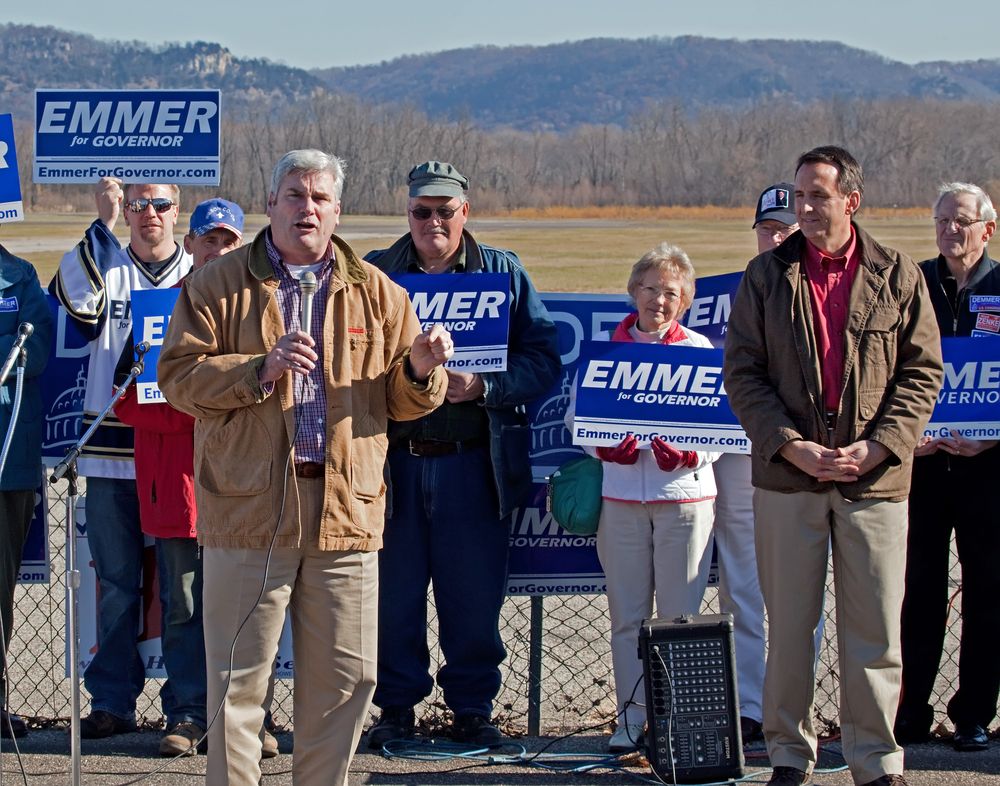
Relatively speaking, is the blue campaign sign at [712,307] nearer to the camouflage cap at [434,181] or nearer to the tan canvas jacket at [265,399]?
the camouflage cap at [434,181]

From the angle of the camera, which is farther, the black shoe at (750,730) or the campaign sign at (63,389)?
the campaign sign at (63,389)

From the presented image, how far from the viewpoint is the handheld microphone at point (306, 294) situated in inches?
143

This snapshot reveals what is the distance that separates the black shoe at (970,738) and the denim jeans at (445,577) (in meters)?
1.99

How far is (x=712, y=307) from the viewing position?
5.76 m

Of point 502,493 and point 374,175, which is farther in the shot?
point 374,175

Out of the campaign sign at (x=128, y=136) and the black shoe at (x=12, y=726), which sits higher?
the campaign sign at (x=128, y=136)

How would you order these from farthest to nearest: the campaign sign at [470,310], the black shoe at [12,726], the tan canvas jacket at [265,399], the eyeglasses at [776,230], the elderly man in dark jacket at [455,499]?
the eyeglasses at [776,230], the black shoe at [12,726], the elderly man in dark jacket at [455,499], the campaign sign at [470,310], the tan canvas jacket at [265,399]

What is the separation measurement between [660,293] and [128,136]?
2.59 metres

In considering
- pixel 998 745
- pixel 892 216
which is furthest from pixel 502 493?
pixel 892 216

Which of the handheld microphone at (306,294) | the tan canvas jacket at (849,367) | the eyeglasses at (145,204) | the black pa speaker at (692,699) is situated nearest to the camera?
the handheld microphone at (306,294)

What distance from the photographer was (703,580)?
5125 mm

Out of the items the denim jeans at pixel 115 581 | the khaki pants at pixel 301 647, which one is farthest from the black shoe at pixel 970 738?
the denim jeans at pixel 115 581

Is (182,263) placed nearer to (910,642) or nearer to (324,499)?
(324,499)

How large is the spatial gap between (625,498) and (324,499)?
1570mm
